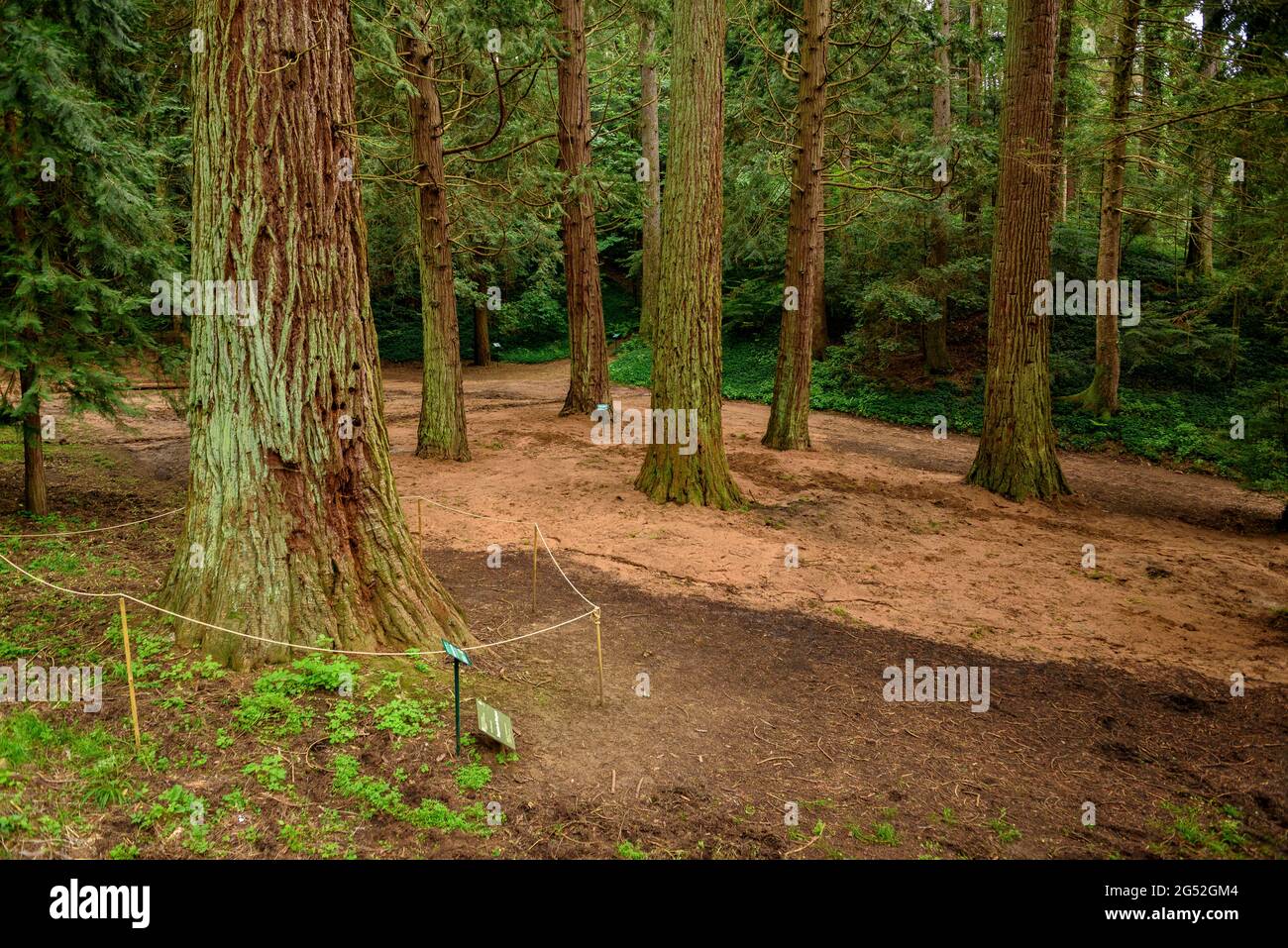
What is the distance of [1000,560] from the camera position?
941cm

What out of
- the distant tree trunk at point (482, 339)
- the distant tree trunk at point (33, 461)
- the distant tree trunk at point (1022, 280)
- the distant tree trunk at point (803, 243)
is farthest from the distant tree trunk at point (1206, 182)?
the distant tree trunk at point (482, 339)

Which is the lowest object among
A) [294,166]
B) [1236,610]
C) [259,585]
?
[1236,610]

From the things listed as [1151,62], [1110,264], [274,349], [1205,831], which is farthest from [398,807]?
[1151,62]

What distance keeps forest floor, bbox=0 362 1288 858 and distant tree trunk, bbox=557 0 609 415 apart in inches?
243

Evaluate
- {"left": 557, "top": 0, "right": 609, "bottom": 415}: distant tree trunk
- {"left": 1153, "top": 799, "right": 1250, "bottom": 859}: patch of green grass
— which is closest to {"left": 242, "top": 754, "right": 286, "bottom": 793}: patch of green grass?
{"left": 1153, "top": 799, "right": 1250, "bottom": 859}: patch of green grass

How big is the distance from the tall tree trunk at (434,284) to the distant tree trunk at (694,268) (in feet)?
12.5

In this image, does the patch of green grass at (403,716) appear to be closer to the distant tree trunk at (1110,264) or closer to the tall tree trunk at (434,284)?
the tall tree trunk at (434,284)

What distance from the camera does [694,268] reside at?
10.3 m

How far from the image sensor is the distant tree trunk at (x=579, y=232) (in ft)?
50.3

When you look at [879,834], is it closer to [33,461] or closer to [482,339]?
[33,461]

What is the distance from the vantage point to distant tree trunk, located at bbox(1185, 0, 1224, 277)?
36.3 feet

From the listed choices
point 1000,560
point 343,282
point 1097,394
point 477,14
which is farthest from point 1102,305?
point 343,282
